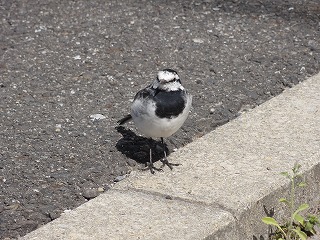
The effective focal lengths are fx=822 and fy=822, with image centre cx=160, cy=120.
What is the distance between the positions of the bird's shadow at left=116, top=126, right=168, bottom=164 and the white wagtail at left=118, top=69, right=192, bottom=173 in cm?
18

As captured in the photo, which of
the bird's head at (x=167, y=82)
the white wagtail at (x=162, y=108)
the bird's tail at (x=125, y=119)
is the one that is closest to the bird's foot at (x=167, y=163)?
the white wagtail at (x=162, y=108)

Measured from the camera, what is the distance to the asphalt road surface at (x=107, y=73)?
187 inches

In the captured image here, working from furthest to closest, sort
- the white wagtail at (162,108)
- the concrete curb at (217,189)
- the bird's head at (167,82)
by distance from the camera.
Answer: the bird's head at (167,82) → the white wagtail at (162,108) → the concrete curb at (217,189)

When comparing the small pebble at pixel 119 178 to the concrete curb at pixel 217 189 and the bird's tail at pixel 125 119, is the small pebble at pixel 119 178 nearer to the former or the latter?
the concrete curb at pixel 217 189

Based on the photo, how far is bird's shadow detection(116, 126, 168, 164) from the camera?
504 centimetres

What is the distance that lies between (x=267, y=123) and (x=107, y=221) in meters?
1.54

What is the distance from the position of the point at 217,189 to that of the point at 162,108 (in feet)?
2.10

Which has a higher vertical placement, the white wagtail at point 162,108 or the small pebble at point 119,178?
the white wagtail at point 162,108

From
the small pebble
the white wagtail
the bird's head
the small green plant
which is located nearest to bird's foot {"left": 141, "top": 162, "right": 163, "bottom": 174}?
the white wagtail

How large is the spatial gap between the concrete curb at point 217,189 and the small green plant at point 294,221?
65mm

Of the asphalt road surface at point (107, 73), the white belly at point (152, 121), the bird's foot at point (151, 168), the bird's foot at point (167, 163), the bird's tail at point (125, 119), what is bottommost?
the asphalt road surface at point (107, 73)

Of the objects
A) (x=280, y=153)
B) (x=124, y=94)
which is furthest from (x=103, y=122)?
(x=280, y=153)

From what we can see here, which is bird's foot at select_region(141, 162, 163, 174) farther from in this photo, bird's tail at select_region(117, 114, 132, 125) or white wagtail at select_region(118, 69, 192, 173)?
bird's tail at select_region(117, 114, 132, 125)

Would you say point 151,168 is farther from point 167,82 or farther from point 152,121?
point 167,82
